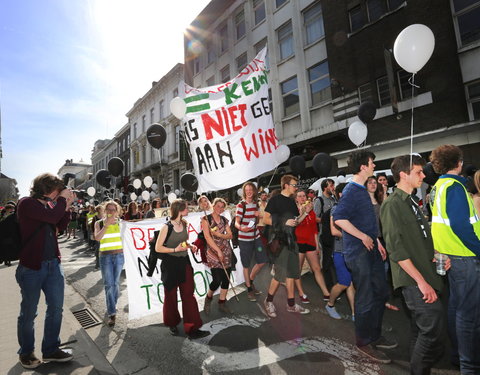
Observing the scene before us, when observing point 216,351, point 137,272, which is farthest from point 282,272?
point 137,272

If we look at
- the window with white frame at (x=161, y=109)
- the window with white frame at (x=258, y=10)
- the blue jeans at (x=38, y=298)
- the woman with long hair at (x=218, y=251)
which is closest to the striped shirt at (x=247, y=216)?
the woman with long hair at (x=218, y=251)

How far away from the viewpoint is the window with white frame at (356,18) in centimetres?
1167

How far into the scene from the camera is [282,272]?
155 inches

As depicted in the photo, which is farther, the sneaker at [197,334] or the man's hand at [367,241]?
the sneaker at [197,334]

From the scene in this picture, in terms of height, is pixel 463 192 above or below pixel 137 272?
above

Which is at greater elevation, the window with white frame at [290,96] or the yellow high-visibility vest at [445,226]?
the window with white frame at [290,96]

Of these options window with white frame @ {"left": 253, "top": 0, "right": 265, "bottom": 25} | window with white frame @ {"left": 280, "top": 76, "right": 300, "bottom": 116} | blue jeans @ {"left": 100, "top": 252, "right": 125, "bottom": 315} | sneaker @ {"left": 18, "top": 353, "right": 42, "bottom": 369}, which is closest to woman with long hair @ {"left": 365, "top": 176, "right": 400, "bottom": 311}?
blue jeans @ {"left": 100, "top": 252, "right": 125, "bottom": 315}

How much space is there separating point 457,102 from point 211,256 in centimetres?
968

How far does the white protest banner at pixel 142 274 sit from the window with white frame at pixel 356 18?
39.2ft

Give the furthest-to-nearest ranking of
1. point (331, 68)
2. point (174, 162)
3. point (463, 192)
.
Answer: point (174, 162) < point (331, 68) < point (463, 192)

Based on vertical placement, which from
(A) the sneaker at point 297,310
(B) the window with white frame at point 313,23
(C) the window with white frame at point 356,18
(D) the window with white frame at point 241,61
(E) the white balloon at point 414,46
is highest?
(D) the window with white frame at point 241,61

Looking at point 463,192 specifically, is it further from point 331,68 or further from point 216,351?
point 331,68

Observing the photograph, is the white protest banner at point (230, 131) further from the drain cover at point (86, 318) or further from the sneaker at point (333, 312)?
the drain cover at point (86, 318)

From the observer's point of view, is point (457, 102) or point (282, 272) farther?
point (457, 102)
